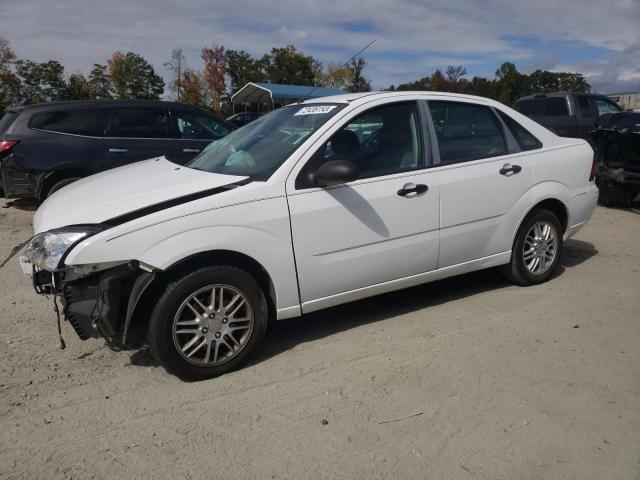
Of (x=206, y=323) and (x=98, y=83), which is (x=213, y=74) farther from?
(x=206, y=323)

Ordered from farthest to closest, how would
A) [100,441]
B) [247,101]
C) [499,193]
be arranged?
[247,101]
[499,193]
[100,441]

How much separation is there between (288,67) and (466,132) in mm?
54089

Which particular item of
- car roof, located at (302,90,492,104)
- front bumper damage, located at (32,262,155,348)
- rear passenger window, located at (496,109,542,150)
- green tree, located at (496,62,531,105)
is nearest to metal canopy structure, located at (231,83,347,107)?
rear passenger window, located at (496,109,542,150)

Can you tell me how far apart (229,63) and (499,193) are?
164 ft

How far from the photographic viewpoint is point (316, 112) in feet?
12.9

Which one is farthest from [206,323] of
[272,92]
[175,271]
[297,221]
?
[272,92]

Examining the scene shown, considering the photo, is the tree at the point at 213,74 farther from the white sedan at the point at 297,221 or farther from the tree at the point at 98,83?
the white sedan at the point at 297,221

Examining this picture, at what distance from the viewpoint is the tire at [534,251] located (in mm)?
4594

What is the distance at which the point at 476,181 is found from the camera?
13.6 feet

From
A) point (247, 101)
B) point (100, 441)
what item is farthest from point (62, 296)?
point (247, 101)

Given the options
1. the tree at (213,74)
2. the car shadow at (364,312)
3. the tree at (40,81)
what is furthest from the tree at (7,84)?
the car shadow at (364,312)

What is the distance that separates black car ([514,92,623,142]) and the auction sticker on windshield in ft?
30.6

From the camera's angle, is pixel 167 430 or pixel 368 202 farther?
pixel 368 202

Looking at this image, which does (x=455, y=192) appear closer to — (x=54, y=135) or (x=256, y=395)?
(x=256, y=395)
